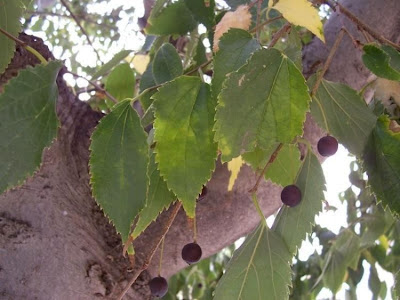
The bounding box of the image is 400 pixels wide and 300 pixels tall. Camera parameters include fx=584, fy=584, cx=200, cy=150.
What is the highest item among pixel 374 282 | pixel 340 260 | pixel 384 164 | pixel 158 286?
pixel 384 164

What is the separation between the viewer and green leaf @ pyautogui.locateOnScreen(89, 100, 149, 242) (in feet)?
2.19

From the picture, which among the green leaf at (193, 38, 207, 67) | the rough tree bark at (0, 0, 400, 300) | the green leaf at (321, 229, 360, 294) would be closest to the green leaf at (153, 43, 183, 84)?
the green leaf at (193, 38, 207, 67)

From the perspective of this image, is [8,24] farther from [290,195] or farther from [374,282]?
[374,282]

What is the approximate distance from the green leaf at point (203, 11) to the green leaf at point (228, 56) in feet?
0.75

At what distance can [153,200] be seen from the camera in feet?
2.48

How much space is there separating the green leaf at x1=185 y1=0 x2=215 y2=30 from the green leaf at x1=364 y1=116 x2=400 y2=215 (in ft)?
1.02

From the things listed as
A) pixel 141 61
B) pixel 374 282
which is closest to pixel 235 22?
pixel 141 61

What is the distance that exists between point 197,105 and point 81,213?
1.09 ft

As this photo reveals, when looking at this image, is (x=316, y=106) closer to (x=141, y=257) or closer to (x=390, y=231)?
(x=141, y=257)

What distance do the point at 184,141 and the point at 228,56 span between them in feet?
0.38

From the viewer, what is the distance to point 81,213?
0.92m

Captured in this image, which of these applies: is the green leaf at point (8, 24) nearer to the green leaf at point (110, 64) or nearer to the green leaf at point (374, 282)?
the green leaf at point (110, 64)

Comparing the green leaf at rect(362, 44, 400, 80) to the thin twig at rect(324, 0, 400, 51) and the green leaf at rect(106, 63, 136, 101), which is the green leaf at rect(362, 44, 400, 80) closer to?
the thin twig at rect(324, 0, 400, 51)

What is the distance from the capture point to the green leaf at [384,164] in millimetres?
767
